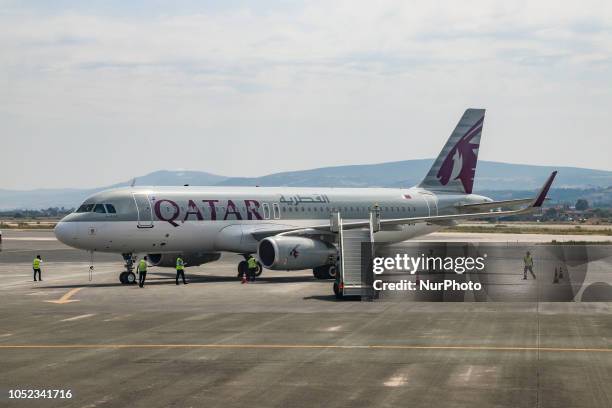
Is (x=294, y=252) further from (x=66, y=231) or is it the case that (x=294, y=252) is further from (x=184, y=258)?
(x=66, y=231)

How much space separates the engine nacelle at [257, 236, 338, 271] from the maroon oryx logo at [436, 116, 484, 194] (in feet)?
54.9

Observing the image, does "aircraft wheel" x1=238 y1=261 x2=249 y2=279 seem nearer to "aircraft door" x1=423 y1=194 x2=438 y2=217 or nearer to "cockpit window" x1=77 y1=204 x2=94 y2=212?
"cockpit window" x1=77 y1=204 x2=94 y2=212

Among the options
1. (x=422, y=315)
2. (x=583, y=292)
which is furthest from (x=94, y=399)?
(x=583, y=292)

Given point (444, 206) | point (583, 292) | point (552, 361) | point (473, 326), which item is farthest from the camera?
point (444, 206)

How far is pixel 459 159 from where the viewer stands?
62.4m

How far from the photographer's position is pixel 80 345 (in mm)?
26219

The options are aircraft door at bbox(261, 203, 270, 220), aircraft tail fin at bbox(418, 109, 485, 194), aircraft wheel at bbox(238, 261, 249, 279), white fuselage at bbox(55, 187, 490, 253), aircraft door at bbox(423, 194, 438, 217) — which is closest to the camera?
white fuselage at bbox(55, 187, 490, 253)

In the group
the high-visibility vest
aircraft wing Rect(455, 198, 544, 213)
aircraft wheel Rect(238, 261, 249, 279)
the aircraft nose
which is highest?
aircraft wing Rect(455, 198, 544, 213)

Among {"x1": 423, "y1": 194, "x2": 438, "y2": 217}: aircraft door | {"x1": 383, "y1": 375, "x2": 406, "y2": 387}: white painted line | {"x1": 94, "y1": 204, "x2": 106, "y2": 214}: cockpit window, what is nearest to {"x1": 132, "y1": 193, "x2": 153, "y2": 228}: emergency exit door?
{"x1": 94, "y1": 204, "x2": 106, "y2": 214}: cockpit window

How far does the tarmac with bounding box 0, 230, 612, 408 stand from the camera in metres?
18.9

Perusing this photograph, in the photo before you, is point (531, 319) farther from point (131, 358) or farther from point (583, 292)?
point (131, 358)

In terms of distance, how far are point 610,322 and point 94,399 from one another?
751 inches

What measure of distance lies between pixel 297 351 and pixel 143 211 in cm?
2458

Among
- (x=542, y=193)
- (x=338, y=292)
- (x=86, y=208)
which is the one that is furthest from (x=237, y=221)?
(x=542, y=193)
